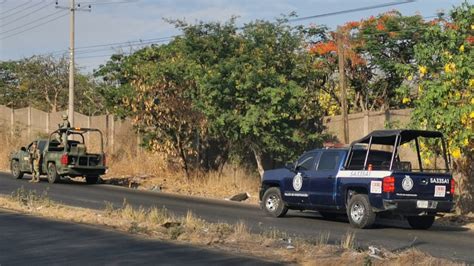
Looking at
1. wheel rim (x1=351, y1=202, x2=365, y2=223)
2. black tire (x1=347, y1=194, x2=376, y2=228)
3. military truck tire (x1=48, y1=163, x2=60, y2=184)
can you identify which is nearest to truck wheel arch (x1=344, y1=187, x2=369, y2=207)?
black tire (x1=347, y1=194, x2=376, y2=228)

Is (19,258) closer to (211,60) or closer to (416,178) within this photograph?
(416,178)

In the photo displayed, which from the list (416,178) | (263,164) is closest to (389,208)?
(416,178)

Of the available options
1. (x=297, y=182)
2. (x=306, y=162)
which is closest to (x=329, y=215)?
(x=297, y=182)

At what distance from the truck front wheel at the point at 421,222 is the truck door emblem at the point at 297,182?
105 inches

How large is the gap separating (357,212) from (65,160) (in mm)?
13485

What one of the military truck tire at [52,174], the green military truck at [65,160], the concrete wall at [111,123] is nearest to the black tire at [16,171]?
the green military truck at [65,160]

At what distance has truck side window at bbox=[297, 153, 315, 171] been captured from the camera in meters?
16.5

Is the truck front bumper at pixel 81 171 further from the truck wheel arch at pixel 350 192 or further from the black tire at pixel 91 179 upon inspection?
the truck wheel arch at pixel 350 192

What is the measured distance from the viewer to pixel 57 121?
132 ft

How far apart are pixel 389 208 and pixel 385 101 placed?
16.6 m

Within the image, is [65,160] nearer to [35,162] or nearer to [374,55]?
[35,162]

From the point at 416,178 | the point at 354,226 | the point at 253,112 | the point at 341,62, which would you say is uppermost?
the point at 341,62

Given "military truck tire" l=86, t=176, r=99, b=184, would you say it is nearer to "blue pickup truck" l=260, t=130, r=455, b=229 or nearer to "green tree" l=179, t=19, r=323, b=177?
"green tree" l=179, t=19, r=323, b=177

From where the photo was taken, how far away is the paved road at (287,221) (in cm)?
1235
